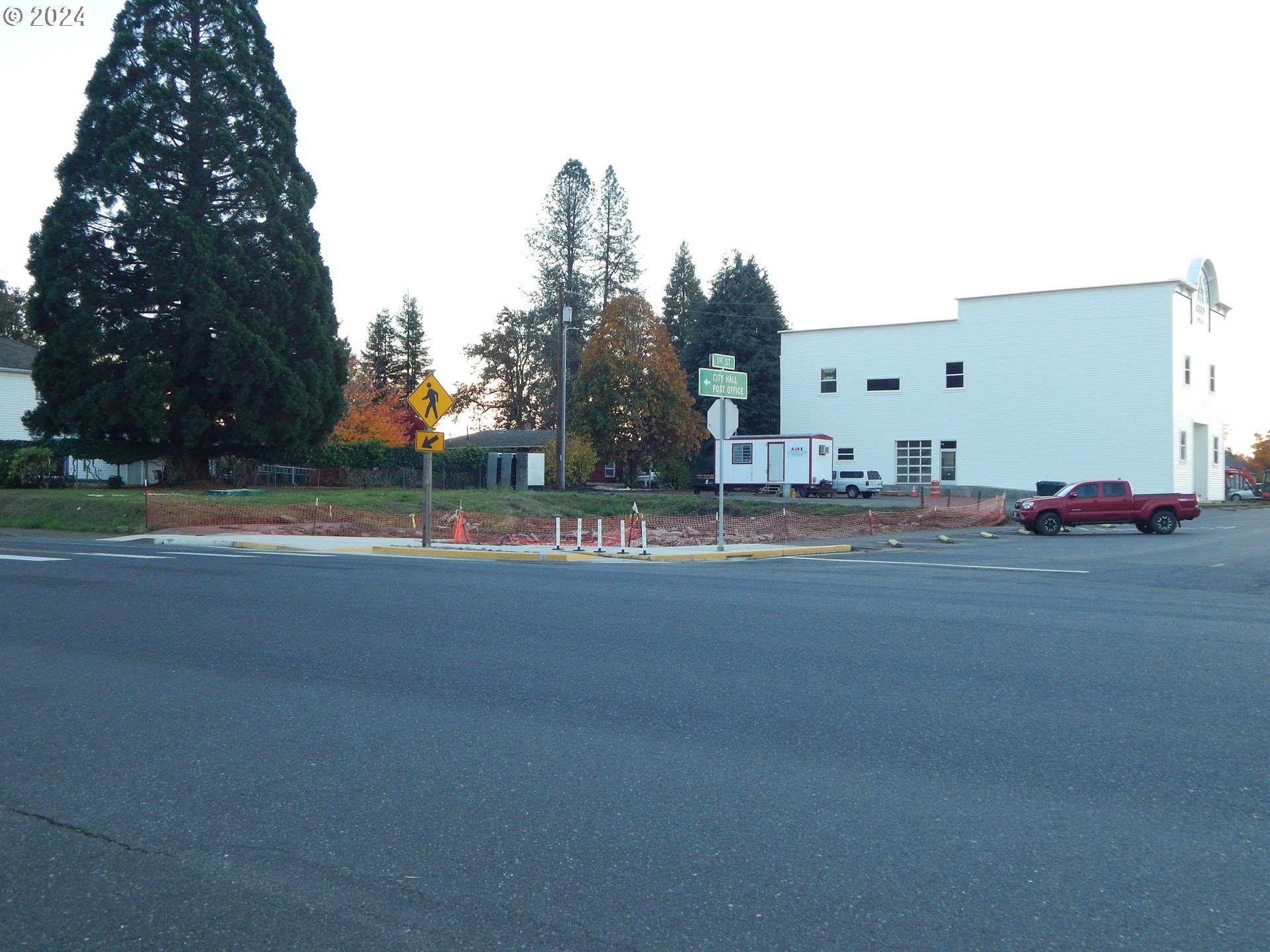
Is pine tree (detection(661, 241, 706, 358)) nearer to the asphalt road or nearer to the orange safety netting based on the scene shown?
the orange safety netting

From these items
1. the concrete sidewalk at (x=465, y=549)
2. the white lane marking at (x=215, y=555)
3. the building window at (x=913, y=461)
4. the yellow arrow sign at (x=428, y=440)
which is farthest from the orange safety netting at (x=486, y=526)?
the building window at (x=913, y=461)

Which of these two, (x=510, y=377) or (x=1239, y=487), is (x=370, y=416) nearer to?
(x=510, y=377)

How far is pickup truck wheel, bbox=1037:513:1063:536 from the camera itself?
103 feet

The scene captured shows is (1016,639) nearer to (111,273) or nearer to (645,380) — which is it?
(111,273)

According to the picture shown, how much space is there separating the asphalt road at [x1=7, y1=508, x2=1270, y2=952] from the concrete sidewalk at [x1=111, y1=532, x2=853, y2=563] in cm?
875

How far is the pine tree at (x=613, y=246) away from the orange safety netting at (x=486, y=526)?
4519cm

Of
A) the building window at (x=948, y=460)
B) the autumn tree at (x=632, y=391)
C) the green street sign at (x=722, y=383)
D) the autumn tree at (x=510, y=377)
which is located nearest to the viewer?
the green street sign at (x=722, y=383)

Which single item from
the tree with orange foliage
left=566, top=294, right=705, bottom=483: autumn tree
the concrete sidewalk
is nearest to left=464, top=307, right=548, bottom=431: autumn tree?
the tree with orange foliage

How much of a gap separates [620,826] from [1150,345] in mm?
52682

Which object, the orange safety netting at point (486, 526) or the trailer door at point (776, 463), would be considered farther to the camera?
the trailer door at point (776, 463)

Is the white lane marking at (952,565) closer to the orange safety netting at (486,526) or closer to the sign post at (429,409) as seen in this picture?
the orange safety netting at (486,526)

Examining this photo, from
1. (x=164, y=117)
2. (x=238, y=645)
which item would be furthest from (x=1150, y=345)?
(x=238, y=645)

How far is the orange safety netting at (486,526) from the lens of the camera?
26.6 metres

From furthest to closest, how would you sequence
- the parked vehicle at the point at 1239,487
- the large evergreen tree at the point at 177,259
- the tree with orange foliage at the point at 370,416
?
the tree with orange foliage at the point at 370,416 → the parked vehicle at the point at 1239,487 → the large evergreen tree at the point at 177,259
